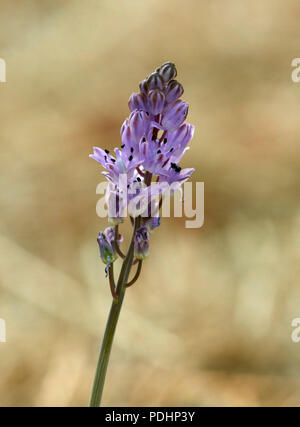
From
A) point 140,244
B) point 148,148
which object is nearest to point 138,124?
point 148,148

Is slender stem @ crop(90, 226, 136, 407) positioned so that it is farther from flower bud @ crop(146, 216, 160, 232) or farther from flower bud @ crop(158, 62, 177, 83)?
flower bud @ crop(158, 62, 177, 83)

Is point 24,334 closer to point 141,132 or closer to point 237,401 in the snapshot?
point 237,401

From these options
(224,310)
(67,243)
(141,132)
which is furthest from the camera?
(67,243)

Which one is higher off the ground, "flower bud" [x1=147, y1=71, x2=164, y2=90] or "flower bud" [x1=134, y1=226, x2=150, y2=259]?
"flower bud" [x1=147, y1=71, x2=164, y2=90]

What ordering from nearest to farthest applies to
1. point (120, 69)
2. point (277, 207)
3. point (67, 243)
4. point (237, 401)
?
point (237, 401), point (67, 243), point (277, 207), point (120, 69)

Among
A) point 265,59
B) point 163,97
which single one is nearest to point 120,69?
point 265,59

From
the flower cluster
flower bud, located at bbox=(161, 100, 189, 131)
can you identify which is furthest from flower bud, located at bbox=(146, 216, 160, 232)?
flower bud, located at bbox=(161, 100, 189, 131)
